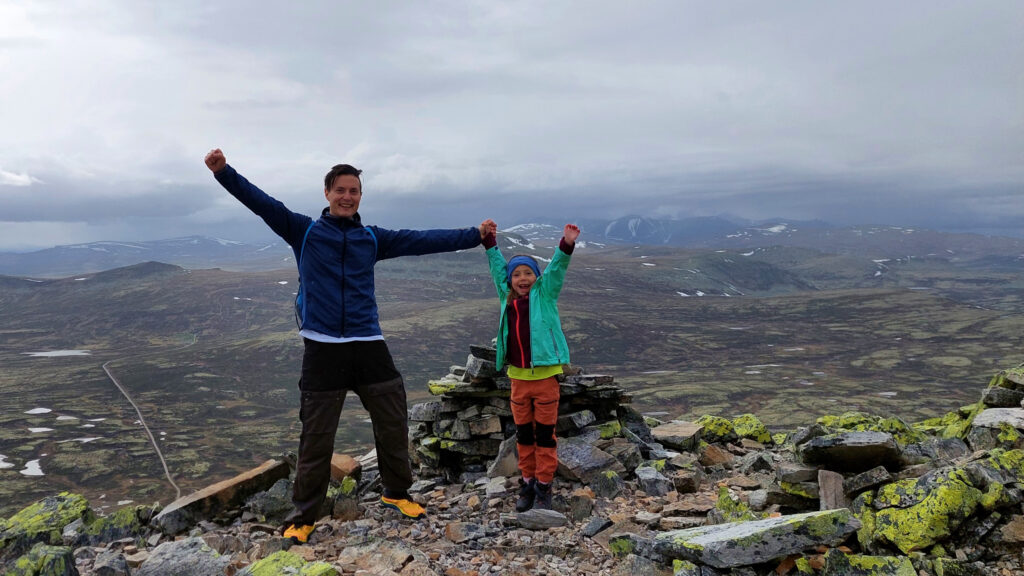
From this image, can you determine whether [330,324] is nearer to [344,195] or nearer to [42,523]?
[344,195]

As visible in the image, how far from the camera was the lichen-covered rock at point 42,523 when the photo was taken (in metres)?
9.91

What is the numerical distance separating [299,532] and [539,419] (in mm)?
4026

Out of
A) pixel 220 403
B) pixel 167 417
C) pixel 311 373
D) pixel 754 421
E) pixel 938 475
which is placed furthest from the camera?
pixel 220 403

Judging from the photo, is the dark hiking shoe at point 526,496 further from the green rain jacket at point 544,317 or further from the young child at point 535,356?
the green rain jacket at point 544,317

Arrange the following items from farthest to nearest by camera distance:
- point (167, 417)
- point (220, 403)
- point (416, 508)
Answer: point (220, 403) → point (167, 417) → point (416, 508)

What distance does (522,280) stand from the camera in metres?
9.80

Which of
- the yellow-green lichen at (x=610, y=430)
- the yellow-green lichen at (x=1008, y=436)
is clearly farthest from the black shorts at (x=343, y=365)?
the yellow-green lichen at (x=1008, y=436)

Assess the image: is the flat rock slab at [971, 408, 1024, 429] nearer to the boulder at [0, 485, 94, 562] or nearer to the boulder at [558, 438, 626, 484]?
the boulder at [558, 438, 626, 484]

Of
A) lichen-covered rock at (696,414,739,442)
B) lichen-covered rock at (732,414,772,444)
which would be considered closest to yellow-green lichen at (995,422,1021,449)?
lichen-covered rock at (732,414,772,444)

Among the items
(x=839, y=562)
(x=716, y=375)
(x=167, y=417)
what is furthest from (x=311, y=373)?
(x=716, y=375)

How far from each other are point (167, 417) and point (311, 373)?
162 m

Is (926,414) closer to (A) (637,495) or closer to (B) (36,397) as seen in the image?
(A) (637,495)

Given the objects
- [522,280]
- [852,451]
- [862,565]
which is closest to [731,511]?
[852,451]

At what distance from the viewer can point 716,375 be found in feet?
600
